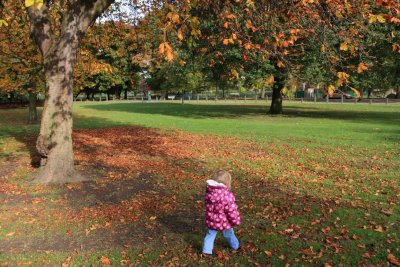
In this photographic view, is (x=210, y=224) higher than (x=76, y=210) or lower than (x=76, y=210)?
higher

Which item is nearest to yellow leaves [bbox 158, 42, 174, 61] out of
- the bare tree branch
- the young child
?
the young child

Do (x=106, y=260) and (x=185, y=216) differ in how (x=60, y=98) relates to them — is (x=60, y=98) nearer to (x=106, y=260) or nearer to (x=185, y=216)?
(x=185, y=216)

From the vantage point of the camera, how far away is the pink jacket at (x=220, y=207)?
16.3 feet

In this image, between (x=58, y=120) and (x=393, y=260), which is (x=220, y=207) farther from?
(x=58, y=120)

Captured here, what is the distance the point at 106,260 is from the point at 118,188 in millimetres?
3747

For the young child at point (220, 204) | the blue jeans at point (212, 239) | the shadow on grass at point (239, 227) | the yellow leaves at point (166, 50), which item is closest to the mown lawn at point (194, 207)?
the shadow on grass at point (239, 227)

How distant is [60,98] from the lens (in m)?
9.11

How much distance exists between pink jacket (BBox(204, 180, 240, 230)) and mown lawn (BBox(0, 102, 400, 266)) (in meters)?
0.52

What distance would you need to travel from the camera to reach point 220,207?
16.4 feet

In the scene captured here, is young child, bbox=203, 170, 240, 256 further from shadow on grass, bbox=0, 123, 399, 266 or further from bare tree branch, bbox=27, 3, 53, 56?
bare tree branch, bbox=27, 3, 53, 56

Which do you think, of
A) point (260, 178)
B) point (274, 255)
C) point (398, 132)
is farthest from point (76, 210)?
point (398, 132)

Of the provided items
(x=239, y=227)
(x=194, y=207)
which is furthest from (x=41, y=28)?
(x=239, y=227)

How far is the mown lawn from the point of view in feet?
17.6

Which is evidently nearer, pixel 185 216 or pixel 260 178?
pixel 185 216
